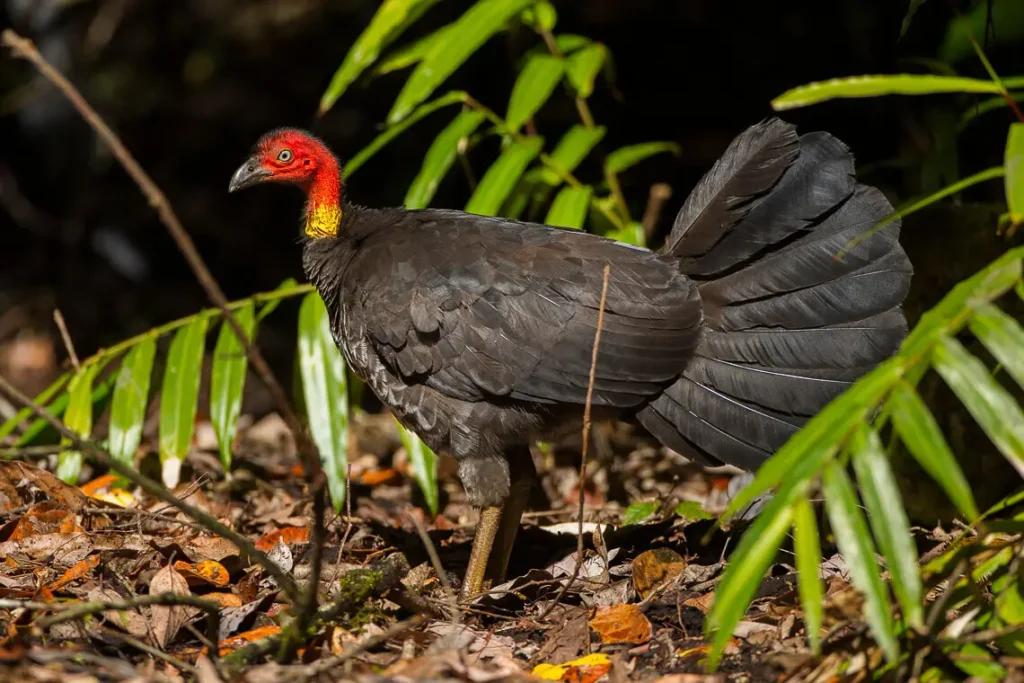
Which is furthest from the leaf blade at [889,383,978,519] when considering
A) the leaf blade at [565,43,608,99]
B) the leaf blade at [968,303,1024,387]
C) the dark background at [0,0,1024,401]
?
the dark background at [0,0,1024,401]

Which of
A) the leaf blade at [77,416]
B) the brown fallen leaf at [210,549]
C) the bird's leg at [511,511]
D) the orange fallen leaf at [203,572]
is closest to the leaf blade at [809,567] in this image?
the bird's leg at [511,511]

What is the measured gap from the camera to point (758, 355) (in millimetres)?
3533

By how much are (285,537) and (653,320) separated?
177 centimetres

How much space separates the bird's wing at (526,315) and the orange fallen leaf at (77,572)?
3.99 feet

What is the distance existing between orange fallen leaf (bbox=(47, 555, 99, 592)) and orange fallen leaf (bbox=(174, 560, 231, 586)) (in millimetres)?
272

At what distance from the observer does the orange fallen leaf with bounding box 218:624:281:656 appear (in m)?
3.06

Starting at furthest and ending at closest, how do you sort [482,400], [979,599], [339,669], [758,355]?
[482,400] < [758,355] < [339,669] < [979,599]

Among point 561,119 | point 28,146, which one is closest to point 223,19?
point 28,146

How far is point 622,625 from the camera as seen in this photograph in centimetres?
326

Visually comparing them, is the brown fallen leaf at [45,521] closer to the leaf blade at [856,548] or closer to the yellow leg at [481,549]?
the yellow leg at [481,549]

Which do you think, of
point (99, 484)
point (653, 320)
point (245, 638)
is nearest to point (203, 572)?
point (245, 638)

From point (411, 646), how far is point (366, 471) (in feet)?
9.12

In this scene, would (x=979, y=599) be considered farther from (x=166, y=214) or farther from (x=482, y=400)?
(x=166, y=214)

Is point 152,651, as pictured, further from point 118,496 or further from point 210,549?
point 118,496
